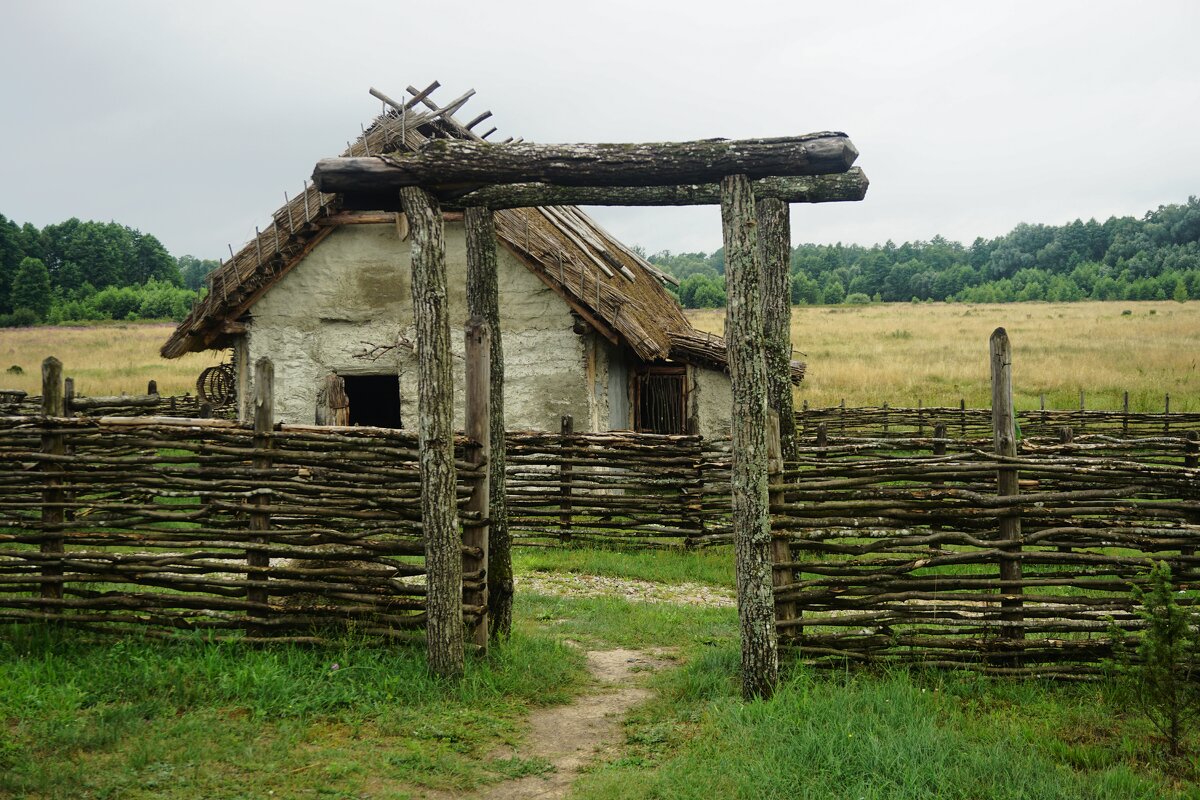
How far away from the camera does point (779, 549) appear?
5.27 meters

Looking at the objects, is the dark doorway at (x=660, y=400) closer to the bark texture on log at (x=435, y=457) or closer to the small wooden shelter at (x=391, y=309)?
the small wooden shelter at (x=391, y=309)

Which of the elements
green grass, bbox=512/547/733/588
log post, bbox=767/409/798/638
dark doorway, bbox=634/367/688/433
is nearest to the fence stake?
log post, bbox=767/409/798/638

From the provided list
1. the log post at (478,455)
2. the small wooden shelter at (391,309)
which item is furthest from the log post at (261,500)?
the small wooden shelter at (391,309)

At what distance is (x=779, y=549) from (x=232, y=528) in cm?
342

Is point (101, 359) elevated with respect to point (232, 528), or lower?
elevated

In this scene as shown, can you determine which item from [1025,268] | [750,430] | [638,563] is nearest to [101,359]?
[638,563]

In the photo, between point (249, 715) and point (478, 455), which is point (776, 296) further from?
point (249, 715)

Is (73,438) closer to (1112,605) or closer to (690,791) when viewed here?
(690,791)

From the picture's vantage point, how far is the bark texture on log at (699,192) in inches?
195

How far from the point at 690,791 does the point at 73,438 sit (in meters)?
4.47

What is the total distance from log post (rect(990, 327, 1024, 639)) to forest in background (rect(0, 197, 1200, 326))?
50.2 meters

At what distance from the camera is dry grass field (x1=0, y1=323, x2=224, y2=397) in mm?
28828

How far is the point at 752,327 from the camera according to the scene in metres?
4.80

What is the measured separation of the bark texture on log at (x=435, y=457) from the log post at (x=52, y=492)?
2466 millimetres
